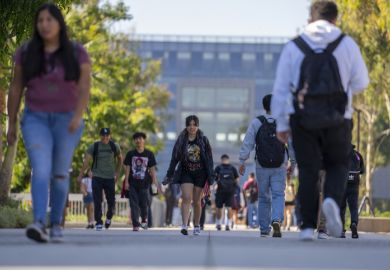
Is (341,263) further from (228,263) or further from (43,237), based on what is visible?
(43,237)

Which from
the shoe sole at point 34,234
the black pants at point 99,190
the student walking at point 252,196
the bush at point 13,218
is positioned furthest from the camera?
the student walking at point 252,196

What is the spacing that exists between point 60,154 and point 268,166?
5858 mm

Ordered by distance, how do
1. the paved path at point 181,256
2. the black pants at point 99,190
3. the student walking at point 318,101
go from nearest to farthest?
the paved path at point 181,256 → the student walking at point 318,101 → the black pants at point 99,190

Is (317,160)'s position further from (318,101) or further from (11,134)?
(11,134)

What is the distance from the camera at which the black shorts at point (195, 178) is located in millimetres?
16312

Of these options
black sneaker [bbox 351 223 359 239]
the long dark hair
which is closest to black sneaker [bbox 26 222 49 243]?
the long dark hair

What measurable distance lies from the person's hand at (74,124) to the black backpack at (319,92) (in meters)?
1.78

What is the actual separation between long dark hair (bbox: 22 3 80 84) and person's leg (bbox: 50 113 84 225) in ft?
1.15

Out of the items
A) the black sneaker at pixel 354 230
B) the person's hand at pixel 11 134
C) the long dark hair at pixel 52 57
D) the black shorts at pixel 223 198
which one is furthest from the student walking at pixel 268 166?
the black shorts at pixel 223 198

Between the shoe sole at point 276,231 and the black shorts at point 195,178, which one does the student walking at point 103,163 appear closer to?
the black shorts at point 195,178

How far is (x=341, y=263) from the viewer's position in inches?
311

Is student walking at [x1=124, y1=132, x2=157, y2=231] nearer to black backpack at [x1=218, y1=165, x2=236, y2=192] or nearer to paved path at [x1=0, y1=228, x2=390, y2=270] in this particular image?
black backpack at [x1=218, y1=165, x2=236, y2=192]

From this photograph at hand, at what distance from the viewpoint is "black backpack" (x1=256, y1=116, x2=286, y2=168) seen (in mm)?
15078

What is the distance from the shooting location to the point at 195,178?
16375 mm
